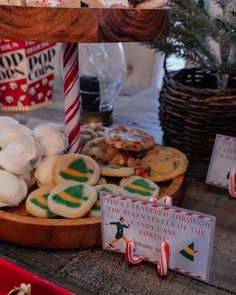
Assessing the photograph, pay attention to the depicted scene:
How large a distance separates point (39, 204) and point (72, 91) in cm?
25

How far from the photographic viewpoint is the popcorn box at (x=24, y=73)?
3.91 feet

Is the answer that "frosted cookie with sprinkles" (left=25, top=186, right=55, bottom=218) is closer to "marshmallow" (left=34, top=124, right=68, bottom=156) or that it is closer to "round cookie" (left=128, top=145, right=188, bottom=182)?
"marshmallow" (left=34, top=124, right=68, bottom=156)

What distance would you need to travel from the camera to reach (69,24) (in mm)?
571

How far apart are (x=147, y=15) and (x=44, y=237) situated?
382mm

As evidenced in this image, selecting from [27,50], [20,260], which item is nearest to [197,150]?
[20,260]

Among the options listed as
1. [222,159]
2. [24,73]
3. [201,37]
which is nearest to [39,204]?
[222,159]

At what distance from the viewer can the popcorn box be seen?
119 cm

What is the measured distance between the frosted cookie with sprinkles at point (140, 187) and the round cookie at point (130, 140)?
0.09 metres

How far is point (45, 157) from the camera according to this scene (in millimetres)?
726

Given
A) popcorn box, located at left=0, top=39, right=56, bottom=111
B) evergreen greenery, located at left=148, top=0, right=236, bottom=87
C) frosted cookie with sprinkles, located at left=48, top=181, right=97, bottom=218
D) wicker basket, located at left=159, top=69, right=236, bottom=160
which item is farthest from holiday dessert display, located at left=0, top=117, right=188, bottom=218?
popcorn box, located at left=0, top=39, right=56, bottom=111

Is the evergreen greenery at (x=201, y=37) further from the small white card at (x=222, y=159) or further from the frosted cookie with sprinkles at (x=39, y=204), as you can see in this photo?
the frosted cookie with sprinkles at (x=39, y=204)

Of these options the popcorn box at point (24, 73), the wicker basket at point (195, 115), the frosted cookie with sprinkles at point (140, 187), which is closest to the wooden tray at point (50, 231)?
the frosted cookie with sprinkles at point (140, 187)

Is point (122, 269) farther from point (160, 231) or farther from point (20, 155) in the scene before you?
point (20, 155)

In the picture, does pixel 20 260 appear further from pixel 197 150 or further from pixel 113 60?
pixel 113 60
